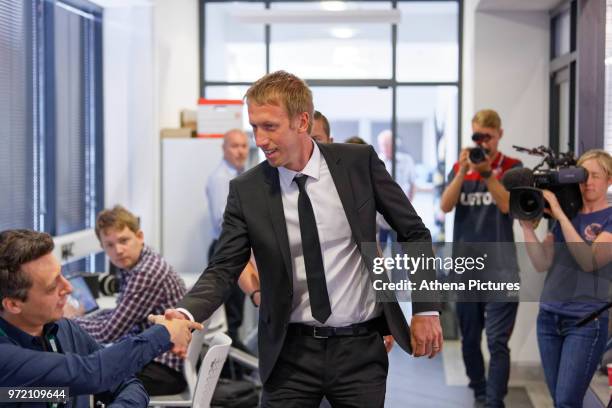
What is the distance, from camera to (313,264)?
2.34 m

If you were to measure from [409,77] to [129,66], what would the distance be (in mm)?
2707

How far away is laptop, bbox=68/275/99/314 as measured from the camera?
465 centimetres

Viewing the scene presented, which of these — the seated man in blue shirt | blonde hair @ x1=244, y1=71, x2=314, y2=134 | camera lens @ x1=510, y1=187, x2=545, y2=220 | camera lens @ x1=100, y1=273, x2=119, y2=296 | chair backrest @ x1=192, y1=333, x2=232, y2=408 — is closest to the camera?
the seated man in blue shirt

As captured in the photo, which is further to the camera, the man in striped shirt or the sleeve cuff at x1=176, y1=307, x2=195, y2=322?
the man in striped shirt

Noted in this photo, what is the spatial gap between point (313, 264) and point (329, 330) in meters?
0.18

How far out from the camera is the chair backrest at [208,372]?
303 centimetres

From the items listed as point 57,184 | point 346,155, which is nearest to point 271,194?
point 346,155

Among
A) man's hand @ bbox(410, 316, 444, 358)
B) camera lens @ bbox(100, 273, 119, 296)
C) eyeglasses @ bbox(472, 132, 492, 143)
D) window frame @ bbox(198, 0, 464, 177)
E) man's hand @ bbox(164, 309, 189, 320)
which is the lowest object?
camera lens @ bbox(100, 273, 119, 296)

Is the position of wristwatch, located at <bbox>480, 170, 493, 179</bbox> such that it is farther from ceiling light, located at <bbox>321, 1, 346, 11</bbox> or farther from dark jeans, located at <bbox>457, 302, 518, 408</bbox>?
ceiling light, located at <bbox>321, 1, 346, 11</bbox>

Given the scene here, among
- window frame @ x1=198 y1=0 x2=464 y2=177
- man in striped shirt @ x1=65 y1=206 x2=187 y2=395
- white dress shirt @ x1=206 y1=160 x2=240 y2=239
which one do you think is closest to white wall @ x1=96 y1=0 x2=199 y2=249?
white dress shirt @ x1=206 y1=160 x2=240 y2=239

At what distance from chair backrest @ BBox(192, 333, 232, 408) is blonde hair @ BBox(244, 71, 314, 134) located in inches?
41.0

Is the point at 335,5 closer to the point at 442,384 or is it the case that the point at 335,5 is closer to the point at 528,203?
the point at 442,384

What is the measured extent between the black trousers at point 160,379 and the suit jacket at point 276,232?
1485 mm

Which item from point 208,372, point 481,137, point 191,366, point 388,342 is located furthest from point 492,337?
point 388,342
